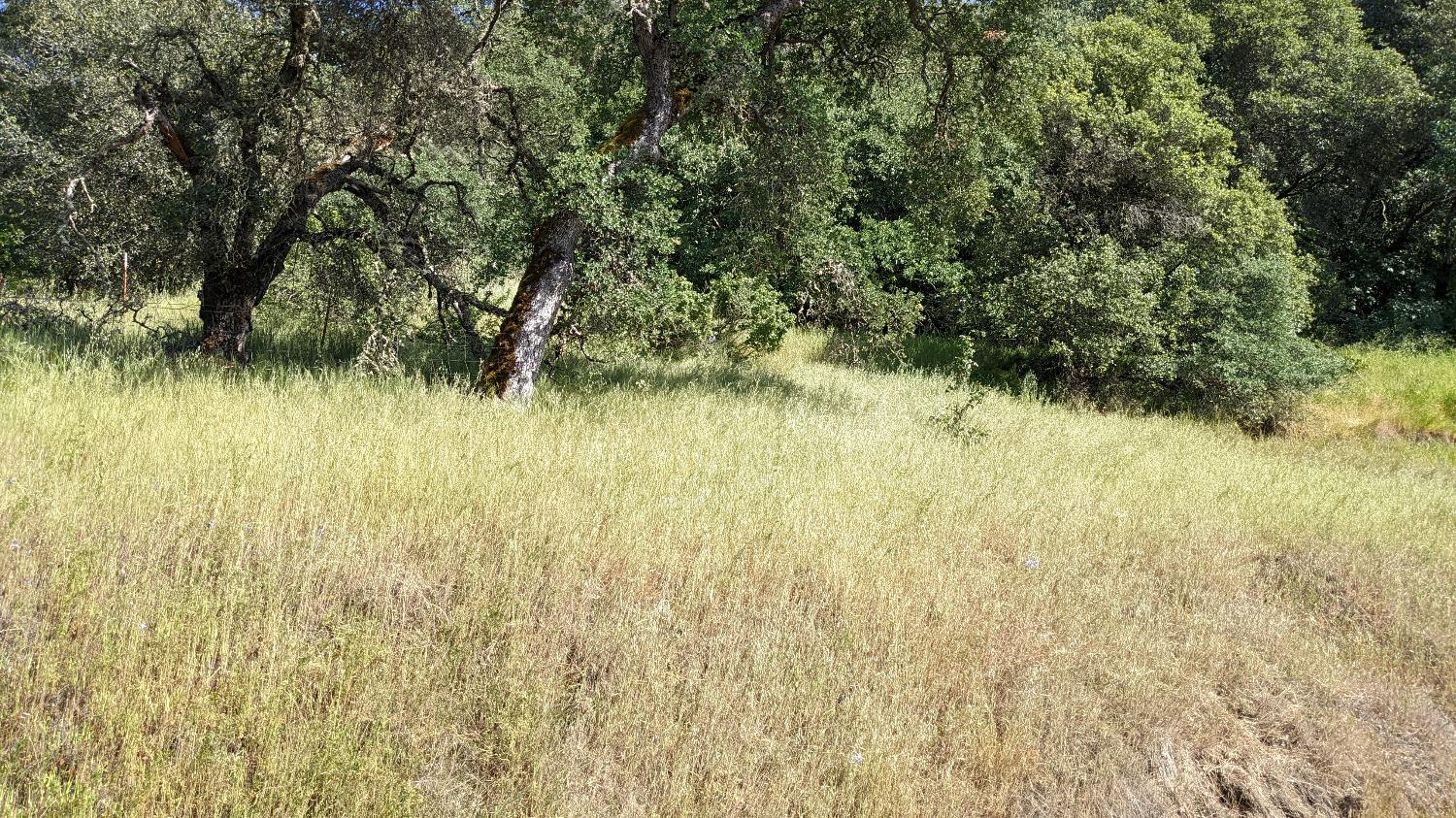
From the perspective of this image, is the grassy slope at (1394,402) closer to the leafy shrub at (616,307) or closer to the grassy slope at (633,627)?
the grassy slope at (633,627)

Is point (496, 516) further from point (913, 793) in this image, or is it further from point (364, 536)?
point (913, 793)

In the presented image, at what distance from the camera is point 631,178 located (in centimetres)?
909

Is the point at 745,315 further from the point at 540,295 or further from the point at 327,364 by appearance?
the point at 327,364

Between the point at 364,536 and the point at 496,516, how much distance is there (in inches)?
32.5

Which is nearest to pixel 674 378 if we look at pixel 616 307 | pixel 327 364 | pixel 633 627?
pixel 616 307

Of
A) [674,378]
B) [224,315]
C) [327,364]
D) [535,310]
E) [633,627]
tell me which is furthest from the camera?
[674,378]

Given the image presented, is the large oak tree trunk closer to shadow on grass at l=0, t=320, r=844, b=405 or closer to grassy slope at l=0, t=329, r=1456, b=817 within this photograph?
shadow on grass at l=0, t=320, r=844, b=405

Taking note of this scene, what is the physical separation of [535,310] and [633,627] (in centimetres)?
537

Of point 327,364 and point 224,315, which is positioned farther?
point 327,364

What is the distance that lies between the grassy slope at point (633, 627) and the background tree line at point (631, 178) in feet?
7.20

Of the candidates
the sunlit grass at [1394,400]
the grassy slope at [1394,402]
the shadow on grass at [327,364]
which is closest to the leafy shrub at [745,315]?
the shadow on grass at [327,364]

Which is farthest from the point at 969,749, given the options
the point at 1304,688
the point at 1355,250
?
the point at 1355,250

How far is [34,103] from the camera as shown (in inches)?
348

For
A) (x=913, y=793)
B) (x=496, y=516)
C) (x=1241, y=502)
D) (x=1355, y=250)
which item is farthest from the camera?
(x=1355, y=250)
